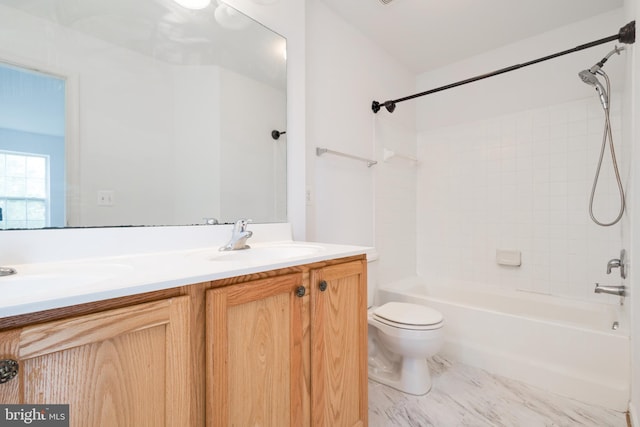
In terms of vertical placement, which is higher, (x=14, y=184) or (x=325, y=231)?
(x=14, y=184)

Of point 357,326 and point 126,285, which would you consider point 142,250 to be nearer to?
point 126,285

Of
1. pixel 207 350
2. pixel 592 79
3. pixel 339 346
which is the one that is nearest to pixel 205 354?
pixel 207 350

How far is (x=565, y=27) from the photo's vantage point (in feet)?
7.11

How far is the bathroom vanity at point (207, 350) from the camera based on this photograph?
0.54 m

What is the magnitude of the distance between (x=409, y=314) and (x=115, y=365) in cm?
149

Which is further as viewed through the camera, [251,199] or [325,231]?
[325,231]

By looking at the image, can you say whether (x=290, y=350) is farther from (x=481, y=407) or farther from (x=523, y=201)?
(x=523, y=201)

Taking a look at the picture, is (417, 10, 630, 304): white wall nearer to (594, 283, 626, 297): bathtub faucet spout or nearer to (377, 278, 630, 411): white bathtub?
(377, 278, 630, 411): white bathtub

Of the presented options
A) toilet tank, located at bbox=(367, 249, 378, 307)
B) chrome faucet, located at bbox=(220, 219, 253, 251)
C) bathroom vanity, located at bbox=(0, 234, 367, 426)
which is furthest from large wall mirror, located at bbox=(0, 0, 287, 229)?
toilet tank, located at bbox=(367, 249, 378, 307)

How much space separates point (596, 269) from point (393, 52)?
2.24m

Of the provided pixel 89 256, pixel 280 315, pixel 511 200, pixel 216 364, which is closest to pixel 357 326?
pixel 280 315

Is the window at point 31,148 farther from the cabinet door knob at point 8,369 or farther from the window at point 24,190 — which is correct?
the cabinet door knob at point 8,369

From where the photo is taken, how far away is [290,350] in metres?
0.93

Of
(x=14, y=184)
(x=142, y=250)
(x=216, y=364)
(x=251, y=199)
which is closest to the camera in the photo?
(x=216, y=364)
